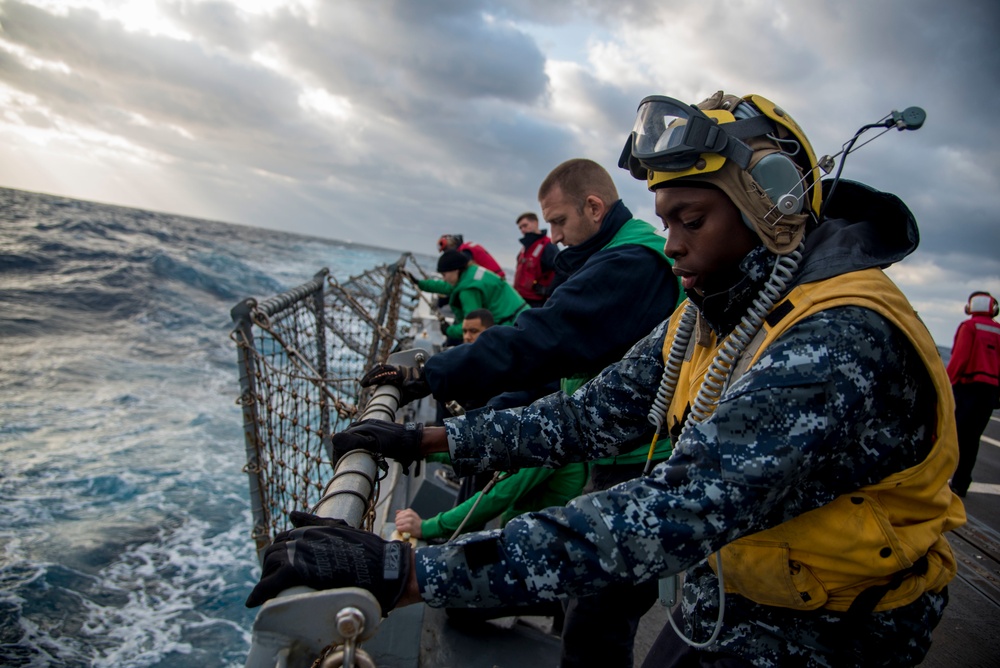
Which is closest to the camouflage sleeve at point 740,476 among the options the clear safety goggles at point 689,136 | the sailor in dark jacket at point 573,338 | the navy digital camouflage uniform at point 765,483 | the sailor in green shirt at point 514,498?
the navy digital camouflage uniform at point 765,483

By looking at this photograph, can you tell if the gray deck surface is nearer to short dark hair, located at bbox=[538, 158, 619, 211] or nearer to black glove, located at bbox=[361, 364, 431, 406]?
black glove, located at bbox=[361, 364, 431, 406]

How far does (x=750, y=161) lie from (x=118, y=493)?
7.77 metres

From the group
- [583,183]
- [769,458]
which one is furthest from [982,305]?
[769,458]

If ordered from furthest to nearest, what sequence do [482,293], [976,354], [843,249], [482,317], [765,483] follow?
[976,354] → [482,293] → [482,317] → [843,249] → [765,483]

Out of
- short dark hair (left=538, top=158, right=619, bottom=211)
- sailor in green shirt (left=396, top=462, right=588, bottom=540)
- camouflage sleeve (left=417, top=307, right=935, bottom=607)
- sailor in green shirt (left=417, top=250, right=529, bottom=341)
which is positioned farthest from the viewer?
sailor in green shirt (left=417, top=250, right=529, bottom=341)

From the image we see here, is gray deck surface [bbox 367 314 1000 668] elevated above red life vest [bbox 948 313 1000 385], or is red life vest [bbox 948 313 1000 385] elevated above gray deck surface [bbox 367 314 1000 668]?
red life vest [bbox 948 313 1000 385]

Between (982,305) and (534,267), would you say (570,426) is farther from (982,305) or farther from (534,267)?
(982,305)

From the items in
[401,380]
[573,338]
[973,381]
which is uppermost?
[973,381]

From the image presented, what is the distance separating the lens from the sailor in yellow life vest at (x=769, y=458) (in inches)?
40.8

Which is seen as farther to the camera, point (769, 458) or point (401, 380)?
point (401, 380)

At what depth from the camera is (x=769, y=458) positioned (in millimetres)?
1007

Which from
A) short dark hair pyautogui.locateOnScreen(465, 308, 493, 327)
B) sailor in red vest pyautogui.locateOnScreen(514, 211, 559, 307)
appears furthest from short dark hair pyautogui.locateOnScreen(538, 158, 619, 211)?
sailor in red vest pyautogui.locateOnScreen(514, 211, 559, 307)

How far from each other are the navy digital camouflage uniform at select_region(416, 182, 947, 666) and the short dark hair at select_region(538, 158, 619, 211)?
163 cm

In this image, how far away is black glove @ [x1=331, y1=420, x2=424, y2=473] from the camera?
165cm
